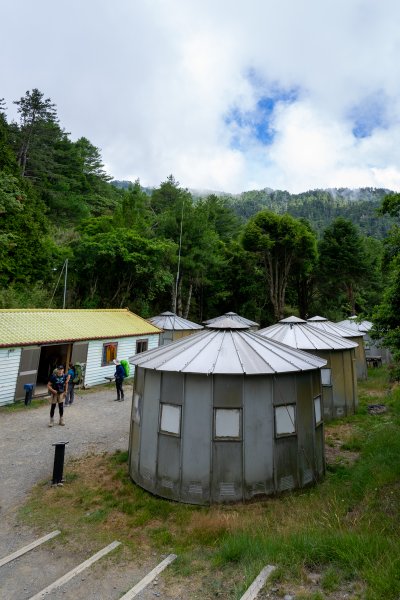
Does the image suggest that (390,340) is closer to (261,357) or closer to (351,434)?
(261,357)

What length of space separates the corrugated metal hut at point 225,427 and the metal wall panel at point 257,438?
0.07 feet

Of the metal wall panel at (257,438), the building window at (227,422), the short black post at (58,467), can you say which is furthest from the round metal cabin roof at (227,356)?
the short black post at (58,467)

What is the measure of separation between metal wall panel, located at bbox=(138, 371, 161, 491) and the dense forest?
1838 centimetres

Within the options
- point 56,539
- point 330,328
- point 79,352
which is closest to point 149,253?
point 79,352

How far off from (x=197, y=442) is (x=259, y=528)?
203cm

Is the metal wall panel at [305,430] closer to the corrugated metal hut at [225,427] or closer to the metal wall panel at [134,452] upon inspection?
the corrugated metal hut at [225,427]

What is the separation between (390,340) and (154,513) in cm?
712

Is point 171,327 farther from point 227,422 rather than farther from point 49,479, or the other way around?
point 227,422

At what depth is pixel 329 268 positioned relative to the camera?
131 ft

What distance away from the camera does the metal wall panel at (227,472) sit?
7383 mm

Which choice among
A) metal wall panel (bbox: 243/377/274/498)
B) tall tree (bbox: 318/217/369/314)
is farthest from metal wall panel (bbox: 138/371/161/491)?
tall tree (bbox: 318/217/369/314)

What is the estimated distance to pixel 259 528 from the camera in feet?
20.1

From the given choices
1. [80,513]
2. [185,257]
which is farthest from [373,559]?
[185,257]

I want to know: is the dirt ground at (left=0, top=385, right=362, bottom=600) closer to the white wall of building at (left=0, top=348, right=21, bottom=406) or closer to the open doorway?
the white wall of building at (left=0, top=348, right=21, bottom=406)
